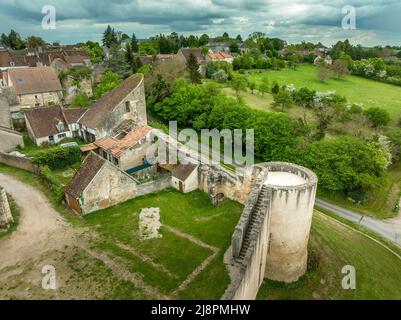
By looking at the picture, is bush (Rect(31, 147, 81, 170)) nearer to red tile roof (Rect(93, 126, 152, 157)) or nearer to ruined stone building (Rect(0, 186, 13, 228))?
red tile roof (Rect(93, 126, 152, 157))

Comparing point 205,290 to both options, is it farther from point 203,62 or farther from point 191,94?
point 203,62

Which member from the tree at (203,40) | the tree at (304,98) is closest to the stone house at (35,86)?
the tree at (304,98)

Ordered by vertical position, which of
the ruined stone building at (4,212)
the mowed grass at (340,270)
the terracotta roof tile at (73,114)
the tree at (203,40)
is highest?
the tree at (203,40)

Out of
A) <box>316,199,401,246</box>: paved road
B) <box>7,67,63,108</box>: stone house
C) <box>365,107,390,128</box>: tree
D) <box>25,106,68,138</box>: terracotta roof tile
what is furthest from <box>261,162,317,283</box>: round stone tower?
<box>7,67,63,108</box>: stone house

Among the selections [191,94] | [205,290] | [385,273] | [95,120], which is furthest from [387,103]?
[205,290]

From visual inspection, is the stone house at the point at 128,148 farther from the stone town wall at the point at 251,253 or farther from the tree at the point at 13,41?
the tree at the point at 13,41

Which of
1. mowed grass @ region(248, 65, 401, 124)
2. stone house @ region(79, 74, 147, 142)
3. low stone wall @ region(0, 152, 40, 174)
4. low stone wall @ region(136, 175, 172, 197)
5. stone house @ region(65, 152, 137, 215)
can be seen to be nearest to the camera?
stone house @ region(65, 152, 137, 215)
